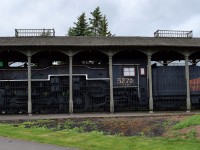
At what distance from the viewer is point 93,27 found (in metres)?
71.6

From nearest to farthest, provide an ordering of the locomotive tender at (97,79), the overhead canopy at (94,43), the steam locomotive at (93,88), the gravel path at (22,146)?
1. the gravel path at (22,146)
2. the overhead canopy at (94,43)
3. the locomotive tender at (97,79)
4. the steam locomotive at (93,88)

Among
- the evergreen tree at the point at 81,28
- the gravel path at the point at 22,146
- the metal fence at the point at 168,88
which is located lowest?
the gravel path at the point at 22,146

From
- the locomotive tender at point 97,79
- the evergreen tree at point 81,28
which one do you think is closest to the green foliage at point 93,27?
the evergreen tree at point 81,28

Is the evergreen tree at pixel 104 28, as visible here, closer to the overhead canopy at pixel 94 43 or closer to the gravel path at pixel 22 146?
the overhead canopy at pixel 94 43

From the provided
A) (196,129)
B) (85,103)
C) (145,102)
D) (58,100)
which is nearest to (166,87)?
(145,102)

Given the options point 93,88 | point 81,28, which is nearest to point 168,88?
point 93,88

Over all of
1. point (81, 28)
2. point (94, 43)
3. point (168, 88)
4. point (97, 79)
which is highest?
point (81, 28)

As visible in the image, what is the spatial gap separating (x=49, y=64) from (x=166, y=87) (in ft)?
34.1

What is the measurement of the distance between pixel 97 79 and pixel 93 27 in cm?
4445

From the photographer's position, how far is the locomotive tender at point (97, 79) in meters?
27.0

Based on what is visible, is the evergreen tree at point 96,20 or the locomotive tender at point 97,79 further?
the evergreen tree at point 96,20

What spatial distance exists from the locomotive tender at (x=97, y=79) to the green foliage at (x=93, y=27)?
34398 millimetres

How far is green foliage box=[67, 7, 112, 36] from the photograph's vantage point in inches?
2530

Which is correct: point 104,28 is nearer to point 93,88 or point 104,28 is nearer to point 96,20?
point 96,20
